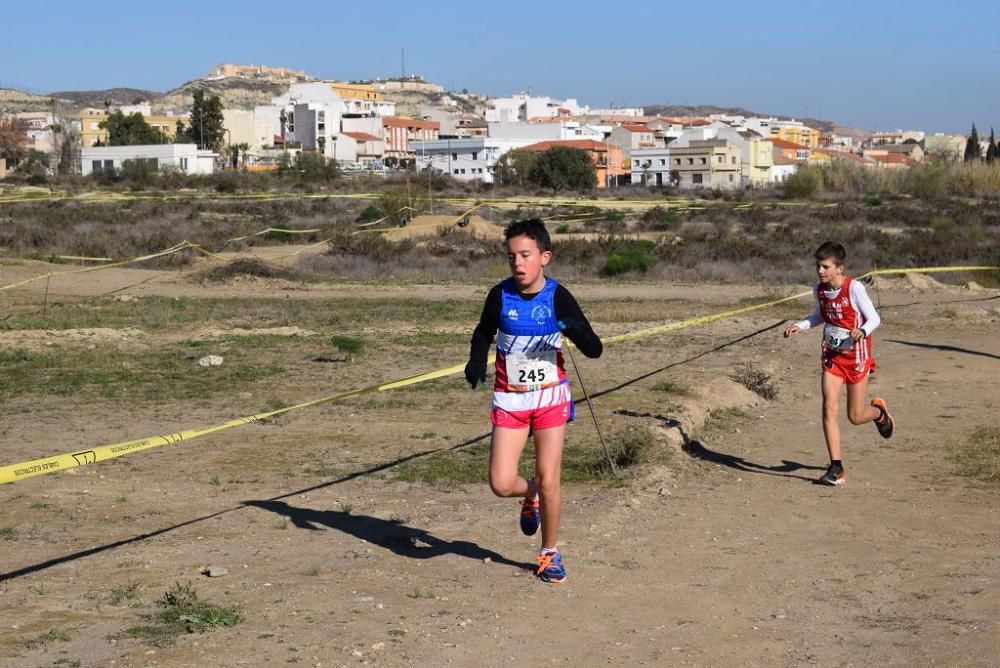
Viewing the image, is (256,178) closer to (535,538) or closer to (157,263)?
(157,263)

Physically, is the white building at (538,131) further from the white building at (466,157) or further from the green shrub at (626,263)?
the green shrub at (626,263)

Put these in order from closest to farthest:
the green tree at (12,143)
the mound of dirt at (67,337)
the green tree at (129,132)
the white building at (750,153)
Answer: the mound of dirt at (67,337) → the green tree at (129,132) → the green tree at (12,143) → the white building at (750,153)

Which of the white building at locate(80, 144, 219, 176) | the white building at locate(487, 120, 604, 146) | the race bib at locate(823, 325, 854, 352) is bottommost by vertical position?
the race bib at locate(823, 325, 854, 352)

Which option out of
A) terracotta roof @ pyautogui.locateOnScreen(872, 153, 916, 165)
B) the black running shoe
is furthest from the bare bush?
terracotta roof @ pyautogui.locateOnScreen(872, 153, 916, 165)

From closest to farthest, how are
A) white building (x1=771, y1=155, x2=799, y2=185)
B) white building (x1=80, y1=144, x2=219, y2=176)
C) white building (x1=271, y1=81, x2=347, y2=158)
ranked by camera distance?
white building (x1=80, y1=144, x2=219, y2=176), white building (x1=771, y1=155, x2=799, y2=185), white building (x1=271, y1=81, x2=347, y2=158)

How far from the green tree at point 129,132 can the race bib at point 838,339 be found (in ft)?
388

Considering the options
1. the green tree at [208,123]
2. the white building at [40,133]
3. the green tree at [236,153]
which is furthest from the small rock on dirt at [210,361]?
the white building at [40,133]

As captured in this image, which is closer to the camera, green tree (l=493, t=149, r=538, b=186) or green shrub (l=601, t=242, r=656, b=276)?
green shrub (l=601, t=242, r=656, b=276)

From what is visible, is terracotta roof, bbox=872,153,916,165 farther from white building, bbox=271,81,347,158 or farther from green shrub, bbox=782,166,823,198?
green shrub, bbox=782,166,823,198

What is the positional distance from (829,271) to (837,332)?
0.45 meters

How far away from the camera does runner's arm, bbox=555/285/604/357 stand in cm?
599

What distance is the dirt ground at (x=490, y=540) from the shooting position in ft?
18.1

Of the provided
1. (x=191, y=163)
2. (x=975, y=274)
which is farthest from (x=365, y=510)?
(x=191, y=163)

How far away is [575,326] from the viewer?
236 inches
